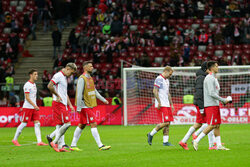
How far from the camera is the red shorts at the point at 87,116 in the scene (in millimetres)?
12937

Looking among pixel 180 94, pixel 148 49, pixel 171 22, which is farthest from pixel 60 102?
pixel 171 22

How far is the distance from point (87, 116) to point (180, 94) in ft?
44.9

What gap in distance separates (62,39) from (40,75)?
4.77 metres

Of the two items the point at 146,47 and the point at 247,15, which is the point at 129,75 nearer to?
the point at 146,47

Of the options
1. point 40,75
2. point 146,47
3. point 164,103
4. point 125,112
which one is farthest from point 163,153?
point 40,75

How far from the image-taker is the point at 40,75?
33344 millimetres

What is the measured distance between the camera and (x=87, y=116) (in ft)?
42.5

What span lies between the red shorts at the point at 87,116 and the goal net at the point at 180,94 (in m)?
12.6

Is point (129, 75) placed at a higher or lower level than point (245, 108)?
higher

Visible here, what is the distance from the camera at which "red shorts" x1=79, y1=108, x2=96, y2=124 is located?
1294 centimetres

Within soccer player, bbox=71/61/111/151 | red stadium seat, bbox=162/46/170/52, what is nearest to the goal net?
red stadium seat, bbox=162/46/170/52

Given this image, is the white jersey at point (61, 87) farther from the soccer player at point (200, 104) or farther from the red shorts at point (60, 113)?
the soccer player at point (200, 104)

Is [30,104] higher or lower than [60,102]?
lower

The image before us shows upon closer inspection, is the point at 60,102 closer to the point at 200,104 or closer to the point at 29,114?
the point at 29,114
